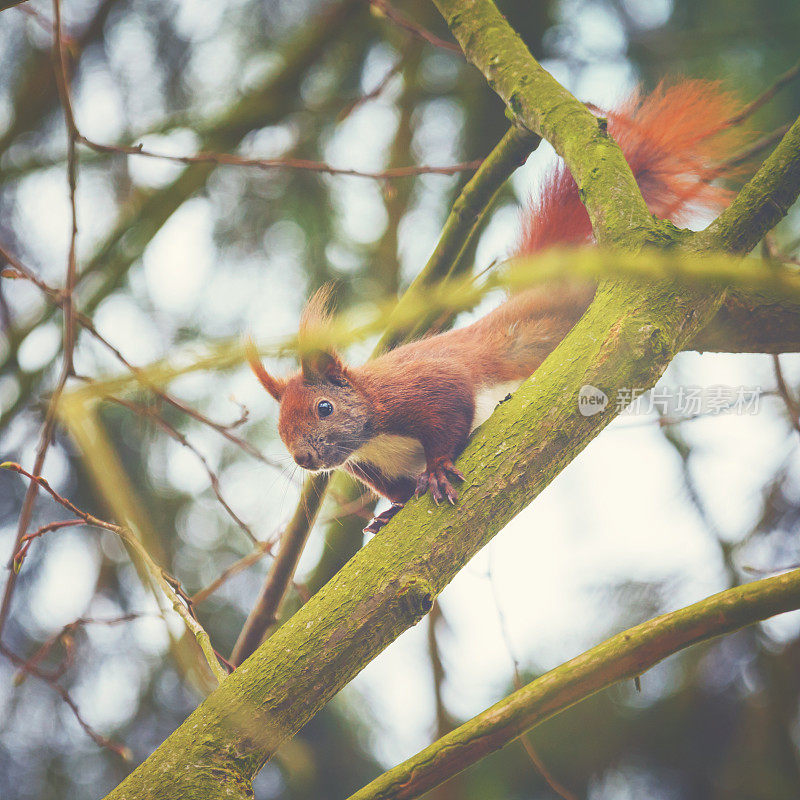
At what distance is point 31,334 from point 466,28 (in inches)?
67.0

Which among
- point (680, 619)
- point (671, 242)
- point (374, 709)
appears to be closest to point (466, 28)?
point (671, 242)

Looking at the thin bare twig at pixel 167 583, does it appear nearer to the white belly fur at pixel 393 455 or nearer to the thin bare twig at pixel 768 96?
the white belly fur at pixel 393 455

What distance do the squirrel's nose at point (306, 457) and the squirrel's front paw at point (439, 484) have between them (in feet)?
1.89

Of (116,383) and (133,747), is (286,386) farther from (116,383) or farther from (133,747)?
(116,383)

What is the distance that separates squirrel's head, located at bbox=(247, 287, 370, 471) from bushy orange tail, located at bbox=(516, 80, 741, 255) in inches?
31.5

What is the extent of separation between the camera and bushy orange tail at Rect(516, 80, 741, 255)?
2.27 metres

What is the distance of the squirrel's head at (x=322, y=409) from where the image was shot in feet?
7.39

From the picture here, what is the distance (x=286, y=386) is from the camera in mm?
2457

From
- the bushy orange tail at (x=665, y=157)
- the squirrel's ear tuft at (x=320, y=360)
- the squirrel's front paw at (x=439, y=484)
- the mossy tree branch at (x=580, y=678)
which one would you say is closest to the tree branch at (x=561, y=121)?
the bushy orange tail at (x=665, y=157)

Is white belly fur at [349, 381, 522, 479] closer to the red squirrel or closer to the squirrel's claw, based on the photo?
the red squirrel

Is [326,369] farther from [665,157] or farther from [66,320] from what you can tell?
[665,157]

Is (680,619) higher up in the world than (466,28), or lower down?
lower down

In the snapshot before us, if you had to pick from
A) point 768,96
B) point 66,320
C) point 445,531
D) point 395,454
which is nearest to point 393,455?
point 395,454

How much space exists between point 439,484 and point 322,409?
83 cm
